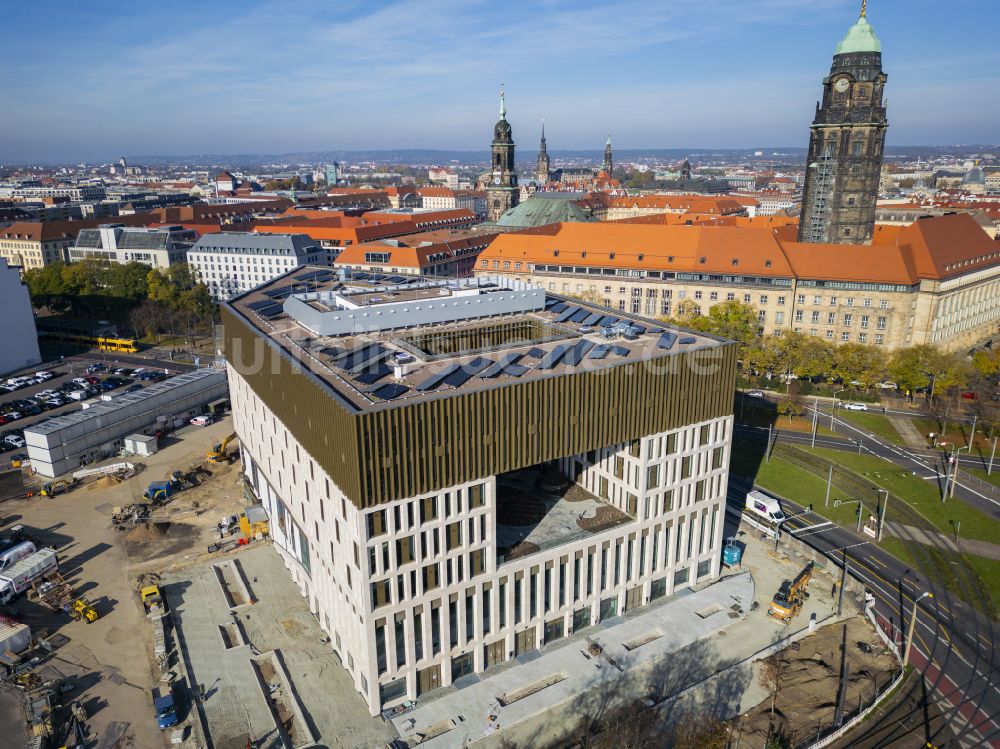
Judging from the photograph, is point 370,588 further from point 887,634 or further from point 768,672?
point 887,634

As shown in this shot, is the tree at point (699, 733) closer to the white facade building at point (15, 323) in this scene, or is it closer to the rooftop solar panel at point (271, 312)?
the rooftop solar panel at point (271, 312)

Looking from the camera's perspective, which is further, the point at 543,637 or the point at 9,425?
the point at 9,425

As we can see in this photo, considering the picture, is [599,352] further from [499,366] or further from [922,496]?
[922,496]

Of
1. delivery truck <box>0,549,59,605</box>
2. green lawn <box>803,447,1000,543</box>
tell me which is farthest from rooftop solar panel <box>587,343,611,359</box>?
delivery truck <box>0,549,59,605</box>

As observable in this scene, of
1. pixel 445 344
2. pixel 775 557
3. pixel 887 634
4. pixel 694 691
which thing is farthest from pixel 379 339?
pixel 887 634

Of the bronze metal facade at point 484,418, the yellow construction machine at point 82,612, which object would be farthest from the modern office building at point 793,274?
the yellow construction machine at point 82,612

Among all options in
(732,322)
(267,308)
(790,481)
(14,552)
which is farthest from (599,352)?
(732,322)

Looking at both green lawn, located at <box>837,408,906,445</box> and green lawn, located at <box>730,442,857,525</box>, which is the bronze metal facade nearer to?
green lawn, located at <box>730,442,857,525</box>
